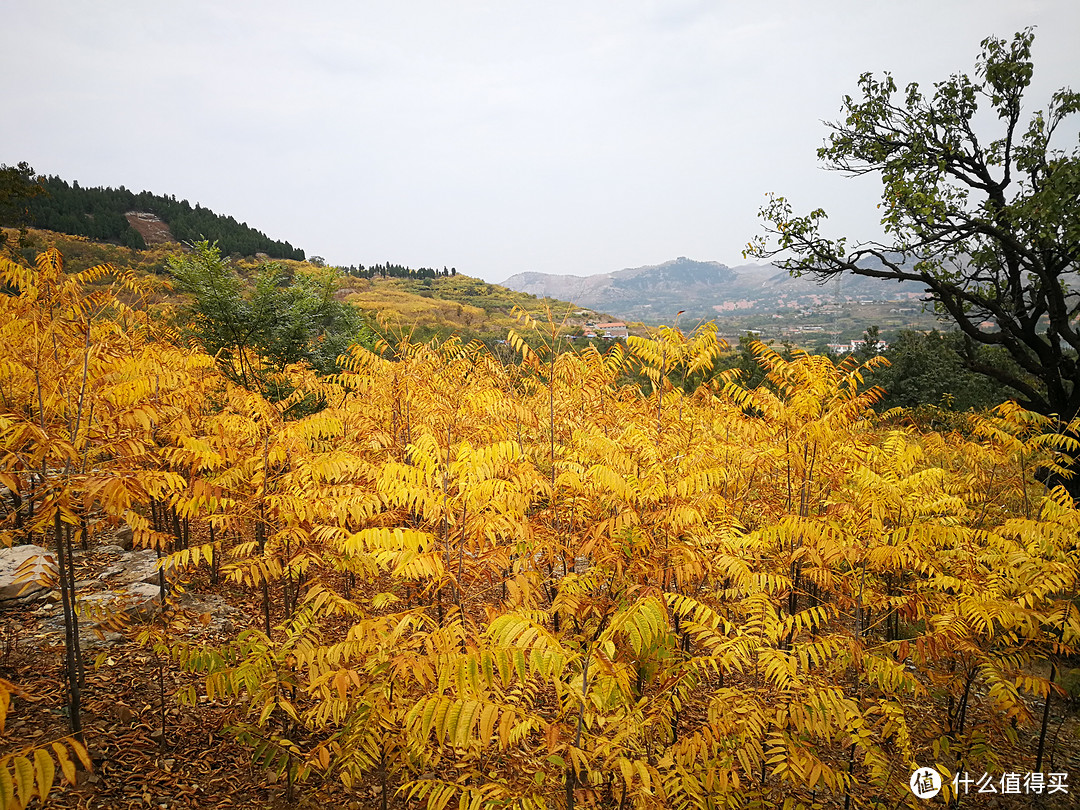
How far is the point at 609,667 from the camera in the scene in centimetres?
320

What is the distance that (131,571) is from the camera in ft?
26.0

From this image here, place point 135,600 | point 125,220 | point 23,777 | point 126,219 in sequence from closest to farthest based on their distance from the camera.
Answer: point 23,777 < point 135,600 < point 125,220 < point 126,219

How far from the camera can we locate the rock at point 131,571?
24.8 ft

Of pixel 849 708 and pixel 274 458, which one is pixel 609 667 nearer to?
pixel 849 708

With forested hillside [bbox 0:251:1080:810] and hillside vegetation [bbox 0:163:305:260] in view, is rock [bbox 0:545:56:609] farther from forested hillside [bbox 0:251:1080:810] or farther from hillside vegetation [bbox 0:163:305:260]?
hillside vegetation [bbox 0:163:305:260]

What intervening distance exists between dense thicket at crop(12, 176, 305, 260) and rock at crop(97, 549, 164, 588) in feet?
210

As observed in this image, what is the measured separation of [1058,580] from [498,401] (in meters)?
7.40

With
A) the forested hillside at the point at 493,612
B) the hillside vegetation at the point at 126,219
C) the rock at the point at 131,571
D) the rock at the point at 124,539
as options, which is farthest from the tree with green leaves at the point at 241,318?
the hillside vegetation at the point at 126,219

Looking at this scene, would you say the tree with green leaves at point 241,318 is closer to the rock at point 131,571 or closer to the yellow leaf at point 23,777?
the rock at point 131,571

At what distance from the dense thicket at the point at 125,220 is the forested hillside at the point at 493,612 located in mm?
66496

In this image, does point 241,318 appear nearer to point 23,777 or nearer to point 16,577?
point 16,577

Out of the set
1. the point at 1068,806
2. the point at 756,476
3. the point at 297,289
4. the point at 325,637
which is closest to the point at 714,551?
the point at 756,476

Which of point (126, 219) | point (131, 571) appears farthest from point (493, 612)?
point (126, 219)

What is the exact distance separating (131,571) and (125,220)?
305 feet
